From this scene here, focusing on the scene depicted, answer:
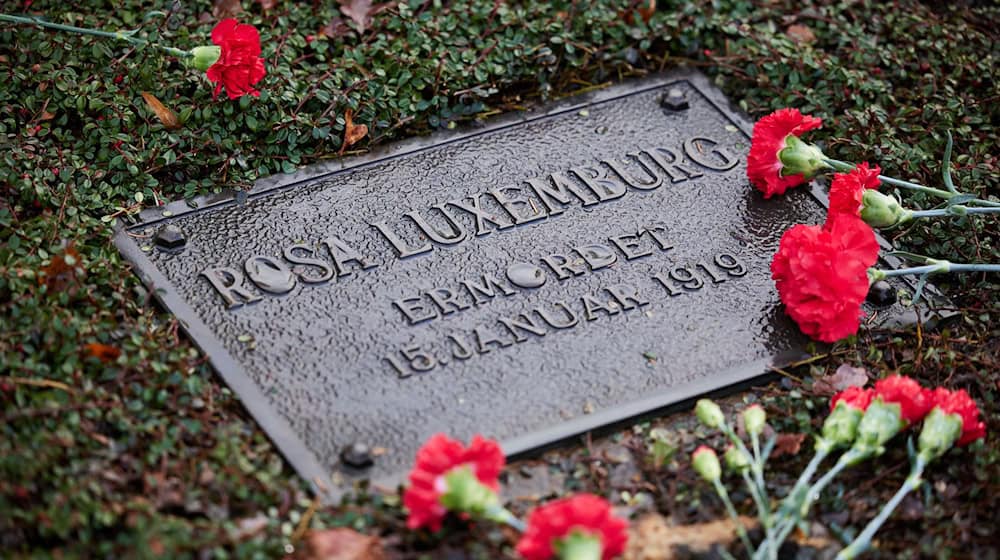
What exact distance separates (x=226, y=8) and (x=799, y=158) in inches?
69.1

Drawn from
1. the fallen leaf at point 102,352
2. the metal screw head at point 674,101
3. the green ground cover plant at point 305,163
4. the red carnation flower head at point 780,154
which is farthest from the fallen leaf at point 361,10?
the fallen leaf at point 102,352

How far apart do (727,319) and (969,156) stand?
1046 mm

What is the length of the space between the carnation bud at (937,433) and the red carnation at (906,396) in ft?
0.13

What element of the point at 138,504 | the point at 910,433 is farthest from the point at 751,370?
the point at 138,504

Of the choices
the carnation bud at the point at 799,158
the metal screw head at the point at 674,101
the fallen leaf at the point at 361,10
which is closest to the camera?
the carnation bud at the point at 799,158

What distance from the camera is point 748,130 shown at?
3.46 m

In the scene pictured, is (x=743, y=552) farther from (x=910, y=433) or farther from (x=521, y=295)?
(x=521, y=295)

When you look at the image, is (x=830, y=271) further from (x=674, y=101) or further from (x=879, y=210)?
(x=674, y=101)

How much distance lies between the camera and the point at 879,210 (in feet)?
9.27

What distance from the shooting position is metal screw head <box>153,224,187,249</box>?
9.49ft

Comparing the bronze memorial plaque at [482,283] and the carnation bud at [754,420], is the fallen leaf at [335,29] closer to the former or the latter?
the bronze memorial plaque at [482,283]

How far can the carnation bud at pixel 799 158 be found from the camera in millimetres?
3070

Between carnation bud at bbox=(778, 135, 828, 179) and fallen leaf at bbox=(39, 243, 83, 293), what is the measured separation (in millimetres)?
1767

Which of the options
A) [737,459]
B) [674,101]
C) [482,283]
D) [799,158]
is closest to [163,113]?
[482,283]
